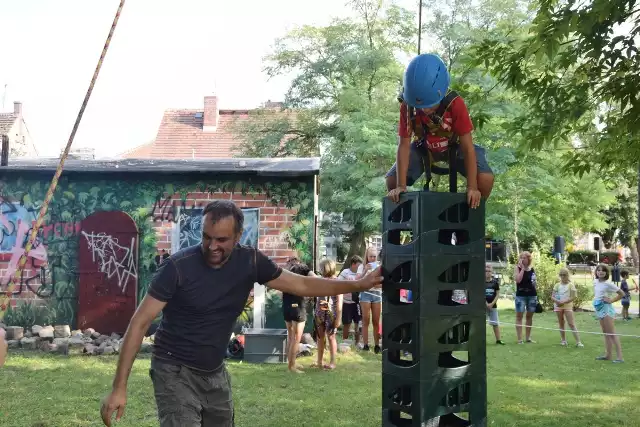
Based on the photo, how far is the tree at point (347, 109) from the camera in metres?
27.6

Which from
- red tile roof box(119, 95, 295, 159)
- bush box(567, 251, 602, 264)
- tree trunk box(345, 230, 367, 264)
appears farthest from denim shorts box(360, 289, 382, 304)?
bush box(567, 251, 602, 264)

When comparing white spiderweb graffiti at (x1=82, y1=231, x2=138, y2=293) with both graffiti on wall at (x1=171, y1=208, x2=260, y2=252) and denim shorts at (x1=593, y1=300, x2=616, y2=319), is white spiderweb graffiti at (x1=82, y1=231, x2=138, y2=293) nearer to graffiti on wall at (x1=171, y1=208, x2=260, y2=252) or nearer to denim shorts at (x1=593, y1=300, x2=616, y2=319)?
graffiti on wall at (x1=171, y1=208, x2=260, y2=252)

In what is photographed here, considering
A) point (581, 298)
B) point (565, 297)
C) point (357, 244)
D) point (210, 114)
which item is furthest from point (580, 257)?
point (565, 297)

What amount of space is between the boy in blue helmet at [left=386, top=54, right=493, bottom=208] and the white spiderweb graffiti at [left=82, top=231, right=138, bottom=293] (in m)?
10.6

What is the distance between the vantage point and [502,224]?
27.3 meters

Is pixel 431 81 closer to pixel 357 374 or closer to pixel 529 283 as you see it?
pixel 357 374

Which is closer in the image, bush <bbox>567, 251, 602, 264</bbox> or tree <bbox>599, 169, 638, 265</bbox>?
tree <bbox>599, 169, 638, 265</bbox>

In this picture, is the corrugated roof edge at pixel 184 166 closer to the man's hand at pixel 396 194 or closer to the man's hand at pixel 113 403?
the man's hand at pixel 396 194

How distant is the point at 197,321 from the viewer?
157 inches

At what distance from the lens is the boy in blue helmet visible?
4.05 meters

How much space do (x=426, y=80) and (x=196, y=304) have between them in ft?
6.39

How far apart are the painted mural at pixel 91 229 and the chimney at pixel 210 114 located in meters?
31.8

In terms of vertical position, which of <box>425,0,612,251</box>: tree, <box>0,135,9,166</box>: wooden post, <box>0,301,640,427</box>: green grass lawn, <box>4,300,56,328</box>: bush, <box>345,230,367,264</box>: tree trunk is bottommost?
<box>0,301,640,427</box>: green grass lawn

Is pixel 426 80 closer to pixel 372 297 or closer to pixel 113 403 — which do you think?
pixel 113 403
